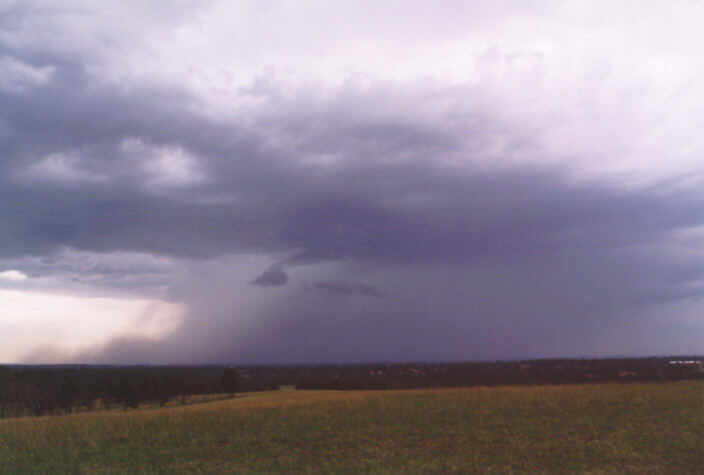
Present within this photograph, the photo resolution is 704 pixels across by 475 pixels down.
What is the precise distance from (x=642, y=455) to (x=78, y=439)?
22.8 m

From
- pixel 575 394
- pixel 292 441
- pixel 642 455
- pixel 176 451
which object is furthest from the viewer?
pixel 575 394

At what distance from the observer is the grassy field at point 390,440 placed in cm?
1773

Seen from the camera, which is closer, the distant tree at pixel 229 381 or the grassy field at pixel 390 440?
the grassy field at pixel 390 440

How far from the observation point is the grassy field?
58.2 feet

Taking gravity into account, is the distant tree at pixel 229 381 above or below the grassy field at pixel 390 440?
below

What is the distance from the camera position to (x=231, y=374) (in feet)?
351

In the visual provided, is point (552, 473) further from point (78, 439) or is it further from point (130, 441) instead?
point (78, 439)

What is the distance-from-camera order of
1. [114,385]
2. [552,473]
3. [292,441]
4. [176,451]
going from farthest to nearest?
1. [114,385]
2. [292,441]
3. [176,451]
4. [552,473]

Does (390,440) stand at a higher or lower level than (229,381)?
higher

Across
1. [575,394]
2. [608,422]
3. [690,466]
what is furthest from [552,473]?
[575,394]

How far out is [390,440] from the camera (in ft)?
73.3

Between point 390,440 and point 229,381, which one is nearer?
point 390,440

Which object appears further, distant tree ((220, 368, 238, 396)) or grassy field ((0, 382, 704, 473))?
distant tree ((220, 368, 238, 396))

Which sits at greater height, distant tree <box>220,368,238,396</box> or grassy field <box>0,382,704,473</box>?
grassy field <box>0,382,704,473</box>
